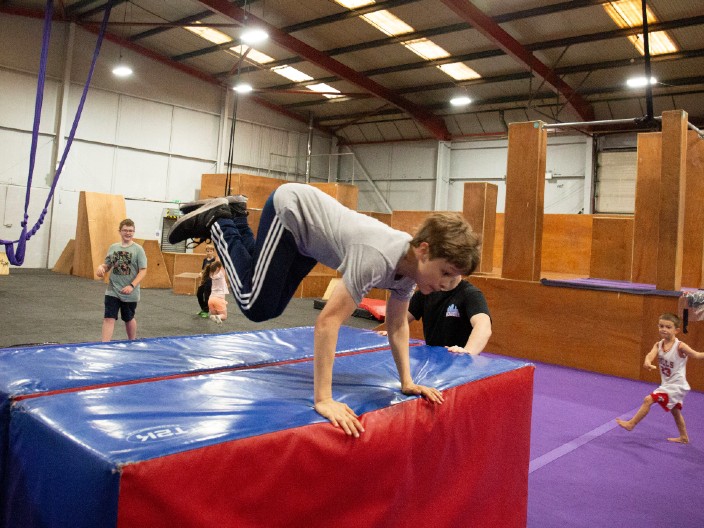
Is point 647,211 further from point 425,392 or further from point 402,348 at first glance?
point 425,392

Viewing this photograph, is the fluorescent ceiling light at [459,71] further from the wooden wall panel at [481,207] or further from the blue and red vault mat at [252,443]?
the blue and red vault mat at [252,443]

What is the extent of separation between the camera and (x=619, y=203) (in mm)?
14555

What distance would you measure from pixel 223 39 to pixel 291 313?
8.17m

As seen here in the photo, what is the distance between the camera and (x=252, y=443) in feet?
4.54

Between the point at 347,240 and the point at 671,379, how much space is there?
9.68 ft

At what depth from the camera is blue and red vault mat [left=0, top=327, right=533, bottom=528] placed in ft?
4.07

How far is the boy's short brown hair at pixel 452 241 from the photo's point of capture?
1.89m

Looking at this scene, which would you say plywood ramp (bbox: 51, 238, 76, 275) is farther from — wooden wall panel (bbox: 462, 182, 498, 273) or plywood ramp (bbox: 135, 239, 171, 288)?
wooden wall panel (bbox: 462, 182, 498, 273)

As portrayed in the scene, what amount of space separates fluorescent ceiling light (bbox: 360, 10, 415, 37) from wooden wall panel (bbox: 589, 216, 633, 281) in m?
6.31

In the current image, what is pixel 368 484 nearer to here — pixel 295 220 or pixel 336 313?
pixel 336 313

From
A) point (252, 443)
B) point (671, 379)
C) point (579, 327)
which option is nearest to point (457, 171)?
point (579, 327)

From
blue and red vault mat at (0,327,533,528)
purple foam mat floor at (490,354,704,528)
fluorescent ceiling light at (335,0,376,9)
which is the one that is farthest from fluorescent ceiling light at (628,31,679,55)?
blue and red vault mat at (0,327,533,528)

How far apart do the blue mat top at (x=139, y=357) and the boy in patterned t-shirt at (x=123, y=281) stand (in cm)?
262

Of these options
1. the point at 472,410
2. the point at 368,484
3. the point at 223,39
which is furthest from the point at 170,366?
the point at 223,39
